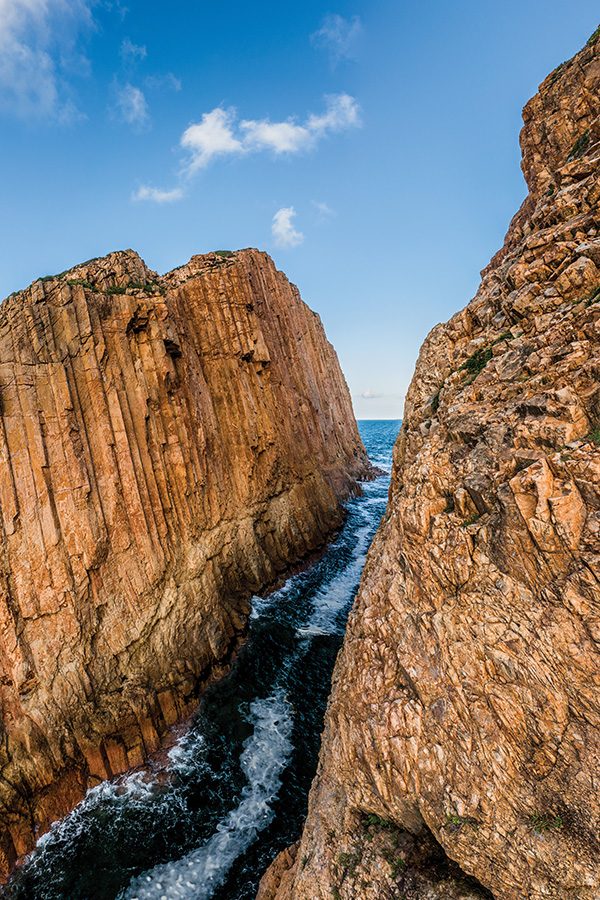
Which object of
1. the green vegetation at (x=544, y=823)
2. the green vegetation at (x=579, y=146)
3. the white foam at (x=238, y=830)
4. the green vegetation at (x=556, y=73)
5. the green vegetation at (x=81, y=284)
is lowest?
the white foam at (x=238, y=830)

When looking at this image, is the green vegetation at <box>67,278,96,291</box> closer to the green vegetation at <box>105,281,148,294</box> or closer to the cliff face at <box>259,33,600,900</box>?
the green vegetation at <box>105,281,148,294</box>

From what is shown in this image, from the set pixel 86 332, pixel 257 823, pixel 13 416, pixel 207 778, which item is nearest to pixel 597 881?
pixel 257 823

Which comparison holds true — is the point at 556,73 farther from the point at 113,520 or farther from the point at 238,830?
the point at 238,830

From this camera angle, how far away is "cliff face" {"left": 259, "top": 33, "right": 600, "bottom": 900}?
242 inches

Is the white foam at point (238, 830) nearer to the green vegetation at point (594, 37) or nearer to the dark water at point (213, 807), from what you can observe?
the dark water at point (213, 807)

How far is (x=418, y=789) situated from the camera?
7.42 m

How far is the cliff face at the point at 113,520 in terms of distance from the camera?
1609cm

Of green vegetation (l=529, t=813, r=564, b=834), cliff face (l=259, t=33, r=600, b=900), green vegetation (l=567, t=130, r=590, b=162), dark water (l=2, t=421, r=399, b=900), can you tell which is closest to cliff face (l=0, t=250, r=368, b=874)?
dark water (l=2, t=421, r=399, b=900)

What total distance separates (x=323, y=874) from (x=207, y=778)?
9.87 metres

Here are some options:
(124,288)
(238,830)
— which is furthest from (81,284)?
(238,830)

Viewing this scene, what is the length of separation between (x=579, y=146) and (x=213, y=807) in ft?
81.8

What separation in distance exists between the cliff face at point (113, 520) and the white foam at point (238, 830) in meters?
4.08

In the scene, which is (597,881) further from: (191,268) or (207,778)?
(191,268)

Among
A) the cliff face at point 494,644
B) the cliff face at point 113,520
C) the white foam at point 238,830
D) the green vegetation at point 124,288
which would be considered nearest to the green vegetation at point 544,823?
the cliff face at point 494,644
